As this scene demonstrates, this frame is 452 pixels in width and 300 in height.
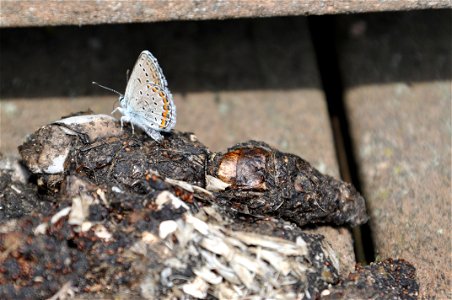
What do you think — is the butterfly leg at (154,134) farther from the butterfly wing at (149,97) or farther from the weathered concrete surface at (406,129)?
the weathered concrete surface at (406,129)

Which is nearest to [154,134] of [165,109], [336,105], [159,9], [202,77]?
[165,109]

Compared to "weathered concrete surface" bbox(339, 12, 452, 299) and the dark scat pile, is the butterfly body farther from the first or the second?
"weathered concrete surface" bbox(339, 12, 452, 299)

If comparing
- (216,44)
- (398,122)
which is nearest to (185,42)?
(216,44)

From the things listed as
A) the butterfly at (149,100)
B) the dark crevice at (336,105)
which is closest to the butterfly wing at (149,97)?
the butterfly at (149,100)

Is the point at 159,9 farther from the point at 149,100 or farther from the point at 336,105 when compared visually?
the point at 336,105

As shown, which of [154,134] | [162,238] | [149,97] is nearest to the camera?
[162,238]

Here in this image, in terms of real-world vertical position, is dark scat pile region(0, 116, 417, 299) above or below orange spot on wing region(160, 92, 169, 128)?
below

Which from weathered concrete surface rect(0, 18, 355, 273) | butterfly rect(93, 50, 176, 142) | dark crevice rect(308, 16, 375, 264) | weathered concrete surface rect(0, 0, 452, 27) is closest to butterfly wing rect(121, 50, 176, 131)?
butterfly rect(93, 50, 176, 142)
